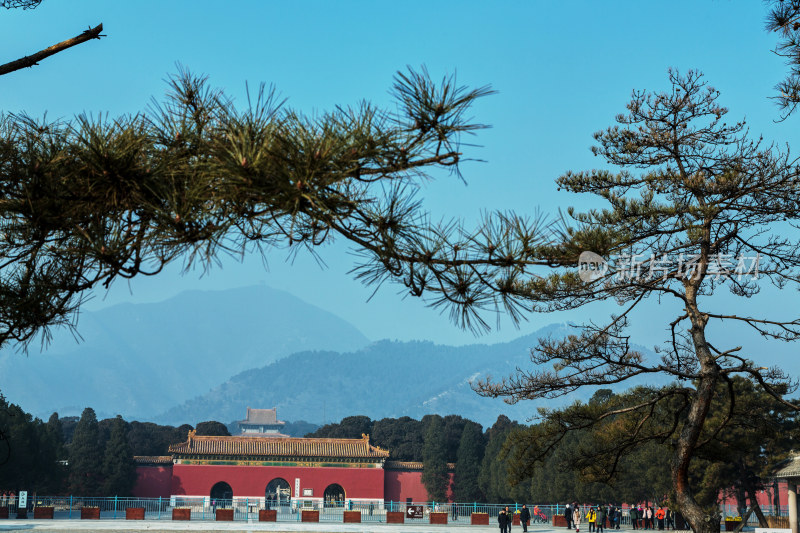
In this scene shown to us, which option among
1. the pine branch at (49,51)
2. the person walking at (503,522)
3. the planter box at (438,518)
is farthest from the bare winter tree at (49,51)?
the planter box at (438,518)

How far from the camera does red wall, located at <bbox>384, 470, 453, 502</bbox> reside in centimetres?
3925

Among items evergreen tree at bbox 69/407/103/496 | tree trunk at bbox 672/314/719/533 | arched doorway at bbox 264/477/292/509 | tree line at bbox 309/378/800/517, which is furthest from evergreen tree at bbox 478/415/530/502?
tree trunk at bbox 672/314/719/533

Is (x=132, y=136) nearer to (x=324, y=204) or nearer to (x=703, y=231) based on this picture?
(x=324, y=204)

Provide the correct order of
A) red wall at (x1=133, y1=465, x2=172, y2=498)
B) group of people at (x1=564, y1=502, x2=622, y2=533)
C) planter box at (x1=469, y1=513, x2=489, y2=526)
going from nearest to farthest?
group of people at (x1=564, y1=502, x2=622, y2=533) → planter box at (x1=469, y1=513, x2=489, y2=526) → red wall at (x1=133, y1=465, x2=172, y2=498)

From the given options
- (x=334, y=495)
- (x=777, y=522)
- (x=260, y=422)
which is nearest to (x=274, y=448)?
(x=334, y=495)

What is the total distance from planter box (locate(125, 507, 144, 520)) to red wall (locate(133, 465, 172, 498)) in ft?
38.7

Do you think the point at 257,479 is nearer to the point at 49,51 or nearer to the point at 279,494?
the point at 279,494

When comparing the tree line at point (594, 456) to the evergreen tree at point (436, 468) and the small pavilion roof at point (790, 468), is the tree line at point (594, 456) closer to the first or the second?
the evergreen tree at point (436, 468)

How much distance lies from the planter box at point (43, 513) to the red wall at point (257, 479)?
11.7 m

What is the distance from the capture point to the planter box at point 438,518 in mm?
26219

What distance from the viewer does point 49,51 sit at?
3.69m

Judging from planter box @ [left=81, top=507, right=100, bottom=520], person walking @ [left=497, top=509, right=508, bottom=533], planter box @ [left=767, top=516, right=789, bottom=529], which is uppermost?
planter box @ [left=767, top=516, right=789, bottom=529]

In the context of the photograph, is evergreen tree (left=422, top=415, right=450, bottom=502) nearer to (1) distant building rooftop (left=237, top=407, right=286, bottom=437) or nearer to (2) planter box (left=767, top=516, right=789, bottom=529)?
(2) planter box (left=767, top=516, right=789, bottom=529)

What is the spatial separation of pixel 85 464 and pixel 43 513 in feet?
36.4
